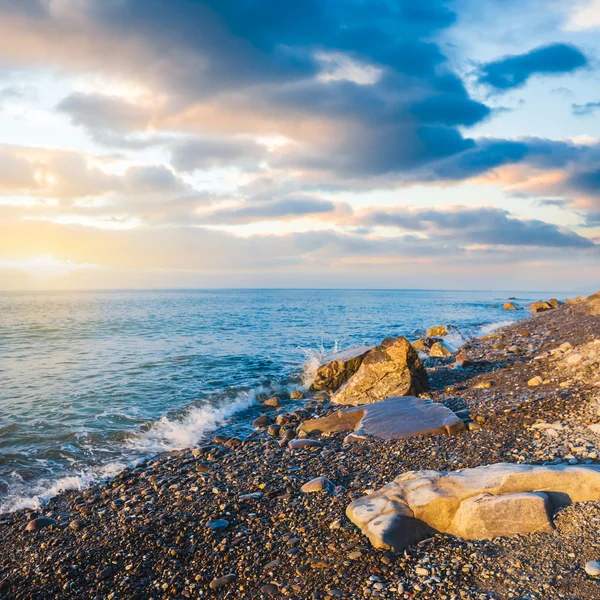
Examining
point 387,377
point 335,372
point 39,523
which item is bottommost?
point 39,523

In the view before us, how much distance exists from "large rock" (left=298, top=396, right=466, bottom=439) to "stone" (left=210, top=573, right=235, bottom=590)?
5.35 meters

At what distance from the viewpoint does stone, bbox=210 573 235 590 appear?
5284 millimetres

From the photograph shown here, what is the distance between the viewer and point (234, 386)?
1811cm

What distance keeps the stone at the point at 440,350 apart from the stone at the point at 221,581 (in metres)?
19.4

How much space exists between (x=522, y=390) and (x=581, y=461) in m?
5.99

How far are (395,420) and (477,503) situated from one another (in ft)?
17.3

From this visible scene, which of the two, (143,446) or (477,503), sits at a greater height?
(477,503)

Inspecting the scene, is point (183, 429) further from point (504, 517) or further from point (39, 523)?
point (504, 517)

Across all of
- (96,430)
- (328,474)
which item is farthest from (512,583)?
(96,430)

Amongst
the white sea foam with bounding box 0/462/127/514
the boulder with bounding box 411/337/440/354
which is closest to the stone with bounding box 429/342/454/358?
the boulder with bounding box 411/337/440/354

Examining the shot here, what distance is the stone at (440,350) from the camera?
23.1 m

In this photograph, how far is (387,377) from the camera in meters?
14.6

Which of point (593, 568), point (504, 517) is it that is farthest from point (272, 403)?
point (593, 568)

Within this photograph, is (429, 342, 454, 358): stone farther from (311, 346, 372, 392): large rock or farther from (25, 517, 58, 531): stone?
(25, 517, 58, 531): stone
